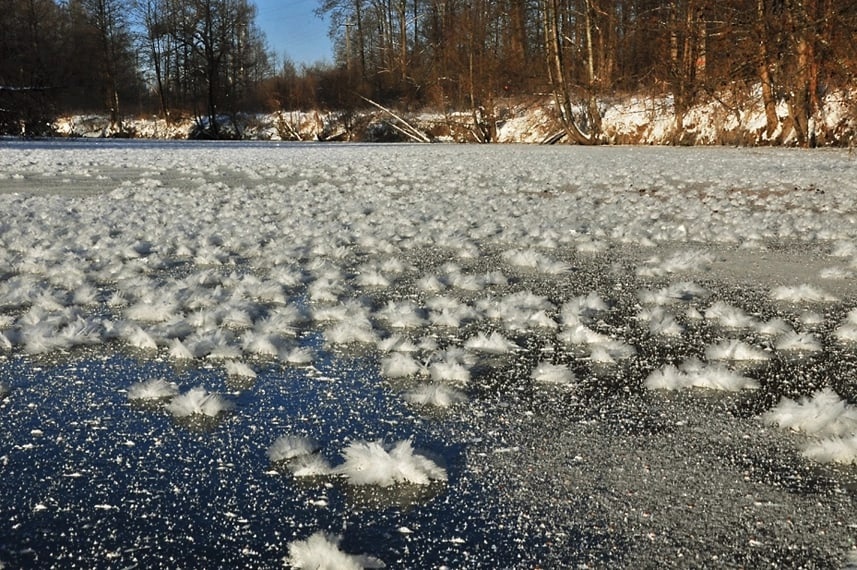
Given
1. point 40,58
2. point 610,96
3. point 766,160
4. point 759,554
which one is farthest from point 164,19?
point 759,554

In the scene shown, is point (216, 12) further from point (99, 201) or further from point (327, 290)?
point (327, 290)

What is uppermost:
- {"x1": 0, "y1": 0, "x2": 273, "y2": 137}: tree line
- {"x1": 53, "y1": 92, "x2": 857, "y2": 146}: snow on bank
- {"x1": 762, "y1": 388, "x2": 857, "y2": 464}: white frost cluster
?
{"x1": 0, "y1": 0, "x2": 273, "y2": 137}: tree line

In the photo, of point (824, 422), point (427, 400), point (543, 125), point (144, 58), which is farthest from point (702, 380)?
point (144, 58)

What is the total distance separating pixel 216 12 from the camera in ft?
91.7

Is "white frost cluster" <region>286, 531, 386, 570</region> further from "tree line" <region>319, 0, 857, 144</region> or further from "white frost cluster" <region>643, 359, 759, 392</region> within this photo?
"tree line" <region>319, 0, 857, 144</region>

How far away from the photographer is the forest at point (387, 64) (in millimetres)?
13586

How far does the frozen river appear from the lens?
98 centimetres

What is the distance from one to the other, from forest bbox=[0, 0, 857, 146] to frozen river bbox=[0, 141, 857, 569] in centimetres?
568

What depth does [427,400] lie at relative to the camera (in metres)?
1.47

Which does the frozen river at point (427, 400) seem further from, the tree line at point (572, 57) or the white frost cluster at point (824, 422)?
the tree line at point (572, 57)

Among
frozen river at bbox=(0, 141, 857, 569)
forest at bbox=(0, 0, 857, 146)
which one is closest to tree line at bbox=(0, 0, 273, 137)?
forest at bbox=(0, 0, 857, 146)

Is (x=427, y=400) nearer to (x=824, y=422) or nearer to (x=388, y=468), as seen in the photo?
(x=388, y=468)

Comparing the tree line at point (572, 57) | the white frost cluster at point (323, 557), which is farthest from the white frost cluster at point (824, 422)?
the tree line at point (572, 57)

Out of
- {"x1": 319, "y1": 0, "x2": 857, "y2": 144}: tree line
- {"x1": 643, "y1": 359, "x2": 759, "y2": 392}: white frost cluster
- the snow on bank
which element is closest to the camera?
{"x1": 643, "y1": 359, "x2": 759, "y2": 392}: white frost cluster
